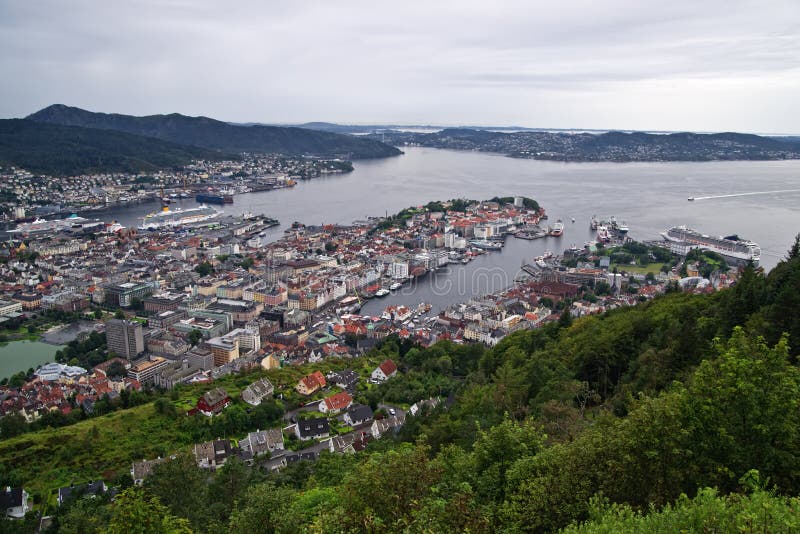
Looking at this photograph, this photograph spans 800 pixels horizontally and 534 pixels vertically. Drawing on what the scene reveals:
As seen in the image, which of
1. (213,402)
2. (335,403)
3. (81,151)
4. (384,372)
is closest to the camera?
(213,402)

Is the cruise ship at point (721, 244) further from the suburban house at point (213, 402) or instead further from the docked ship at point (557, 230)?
the suburban house at point (213, 402)

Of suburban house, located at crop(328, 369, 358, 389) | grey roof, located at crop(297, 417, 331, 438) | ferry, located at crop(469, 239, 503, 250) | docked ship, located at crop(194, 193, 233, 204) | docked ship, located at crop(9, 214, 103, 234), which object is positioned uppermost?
docked ship, located at crop(194, 193, 233, 204)

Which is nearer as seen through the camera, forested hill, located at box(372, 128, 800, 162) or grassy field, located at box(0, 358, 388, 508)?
grassy field, located at box(0, 358, 388, 508)

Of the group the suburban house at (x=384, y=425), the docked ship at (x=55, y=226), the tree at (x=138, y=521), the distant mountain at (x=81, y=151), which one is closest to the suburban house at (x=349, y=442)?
the suburban house at (x=384, y=425)

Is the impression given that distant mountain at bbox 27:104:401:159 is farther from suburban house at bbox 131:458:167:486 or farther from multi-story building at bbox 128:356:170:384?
suburban house at bbox 131:458:167:486

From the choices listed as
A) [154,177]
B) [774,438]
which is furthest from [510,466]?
[154,177]

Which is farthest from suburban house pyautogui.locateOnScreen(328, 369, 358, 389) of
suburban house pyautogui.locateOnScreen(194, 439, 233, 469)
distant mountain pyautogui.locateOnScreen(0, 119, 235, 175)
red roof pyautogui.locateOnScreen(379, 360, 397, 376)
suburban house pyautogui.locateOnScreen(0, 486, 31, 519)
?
distant mountain pyautogui.locateOnScreen(0, 119, 235, 175)

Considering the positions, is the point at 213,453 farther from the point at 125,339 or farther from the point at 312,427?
the point at 125,339

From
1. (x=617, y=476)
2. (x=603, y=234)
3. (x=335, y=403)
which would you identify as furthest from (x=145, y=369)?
(x=603, y=234)
